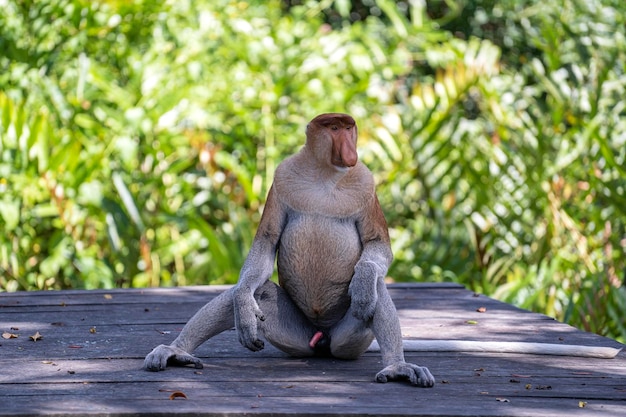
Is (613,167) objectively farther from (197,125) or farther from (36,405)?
(36,405)

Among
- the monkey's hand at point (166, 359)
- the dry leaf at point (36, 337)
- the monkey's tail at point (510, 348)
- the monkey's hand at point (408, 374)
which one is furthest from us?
the dry leaf at point (36, 337)

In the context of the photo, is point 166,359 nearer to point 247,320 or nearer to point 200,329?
point 200,329

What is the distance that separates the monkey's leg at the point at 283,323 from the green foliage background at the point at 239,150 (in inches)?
88.6

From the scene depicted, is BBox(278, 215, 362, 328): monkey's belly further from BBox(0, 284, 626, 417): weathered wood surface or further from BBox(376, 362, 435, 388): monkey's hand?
BBox(376, 362, 435, 388): monkey's hand

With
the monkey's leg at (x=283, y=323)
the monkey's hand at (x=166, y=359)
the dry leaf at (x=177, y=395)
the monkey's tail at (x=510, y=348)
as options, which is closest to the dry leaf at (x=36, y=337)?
the monkey's hand at (x=166, y=359)

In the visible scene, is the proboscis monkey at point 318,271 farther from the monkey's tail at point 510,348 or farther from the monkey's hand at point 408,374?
the monkey's tail at point 510,348

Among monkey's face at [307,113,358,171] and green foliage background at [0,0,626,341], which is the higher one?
monkey's face at [307,113,358,171]

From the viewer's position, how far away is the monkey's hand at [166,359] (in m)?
2.80

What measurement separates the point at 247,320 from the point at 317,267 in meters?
0.31

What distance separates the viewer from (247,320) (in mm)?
2715

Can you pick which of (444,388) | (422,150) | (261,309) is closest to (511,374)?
(444,388)

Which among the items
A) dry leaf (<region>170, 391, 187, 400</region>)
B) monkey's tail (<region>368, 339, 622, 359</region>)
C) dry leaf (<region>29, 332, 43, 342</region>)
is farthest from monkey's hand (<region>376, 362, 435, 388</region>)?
dry leaf (<region>29, 332, 43, 342</region>)

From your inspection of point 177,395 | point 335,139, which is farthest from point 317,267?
point 177,395

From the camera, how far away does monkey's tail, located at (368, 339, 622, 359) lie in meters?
3.14
